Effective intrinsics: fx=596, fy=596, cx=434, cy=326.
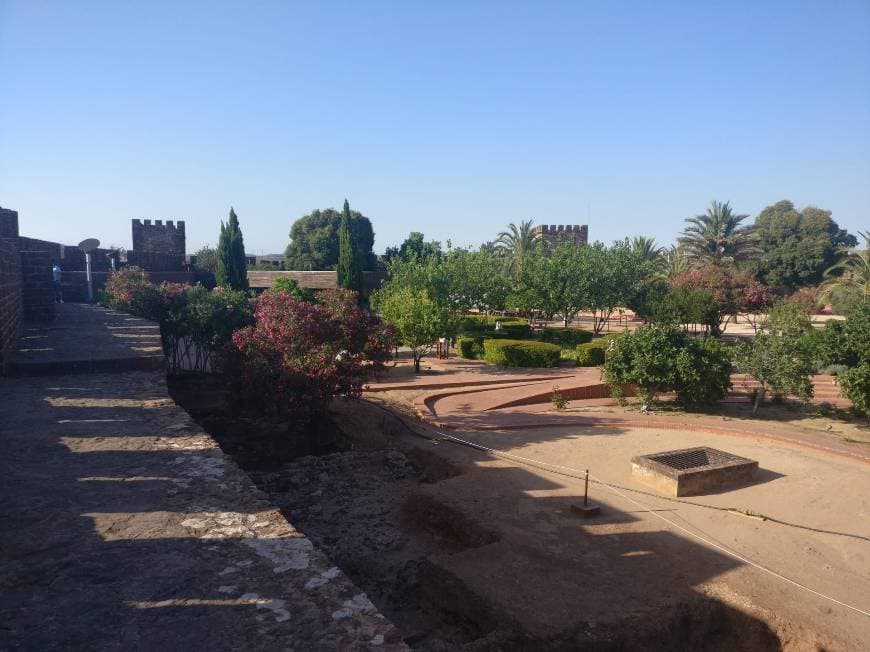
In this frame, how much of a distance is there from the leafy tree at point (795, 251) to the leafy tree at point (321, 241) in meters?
30.8

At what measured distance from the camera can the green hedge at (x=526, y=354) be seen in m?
22.3

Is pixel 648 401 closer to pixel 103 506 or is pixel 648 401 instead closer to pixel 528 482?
pixel 528 482

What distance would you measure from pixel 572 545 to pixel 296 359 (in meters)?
5.72

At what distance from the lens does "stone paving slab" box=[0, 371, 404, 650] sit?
2734 mm

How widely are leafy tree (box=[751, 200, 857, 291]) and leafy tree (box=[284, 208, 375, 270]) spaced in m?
30.8

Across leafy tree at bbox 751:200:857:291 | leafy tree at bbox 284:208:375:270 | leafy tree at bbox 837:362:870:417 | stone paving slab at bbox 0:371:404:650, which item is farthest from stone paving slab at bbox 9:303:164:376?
leafy tree at bbox 751:200:857:291

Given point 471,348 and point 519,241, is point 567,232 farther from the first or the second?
point 471,348

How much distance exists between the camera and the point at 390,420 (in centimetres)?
1397

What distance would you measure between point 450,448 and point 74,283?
24480mm

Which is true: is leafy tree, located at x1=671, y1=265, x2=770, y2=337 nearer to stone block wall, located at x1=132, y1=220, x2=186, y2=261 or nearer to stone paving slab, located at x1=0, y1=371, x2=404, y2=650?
stone paving slab, located at x1=0, y1=371, x2=404, y2=650

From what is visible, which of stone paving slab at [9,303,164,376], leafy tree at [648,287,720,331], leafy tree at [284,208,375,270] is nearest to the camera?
stone paving slab at [9,303,164,376]

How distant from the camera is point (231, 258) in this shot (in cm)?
3812

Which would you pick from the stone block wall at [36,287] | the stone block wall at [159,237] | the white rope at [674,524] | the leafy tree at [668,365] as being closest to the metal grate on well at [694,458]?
the white rope at [674,524]

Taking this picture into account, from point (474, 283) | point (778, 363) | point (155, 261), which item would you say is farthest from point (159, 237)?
point (778, 363)
